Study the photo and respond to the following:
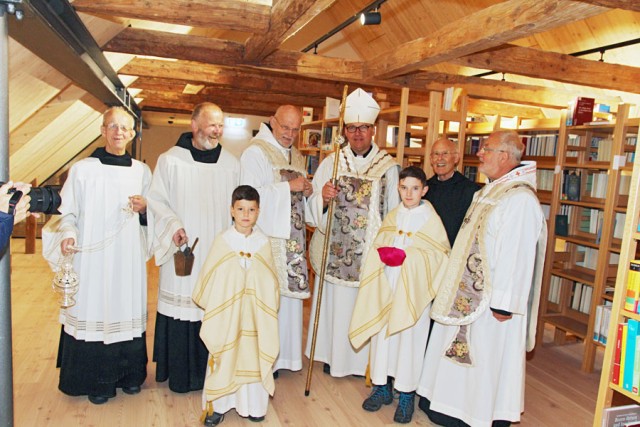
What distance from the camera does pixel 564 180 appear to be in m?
4.72

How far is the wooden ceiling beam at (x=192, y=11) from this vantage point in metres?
3.39

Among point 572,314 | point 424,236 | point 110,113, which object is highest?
point 110,113

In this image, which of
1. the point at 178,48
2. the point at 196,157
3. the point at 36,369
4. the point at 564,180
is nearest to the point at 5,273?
the point at 196,157

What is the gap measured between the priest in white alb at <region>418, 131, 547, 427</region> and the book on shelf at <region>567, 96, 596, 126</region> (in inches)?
76.8

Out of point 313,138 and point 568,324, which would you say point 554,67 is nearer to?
point 568,324

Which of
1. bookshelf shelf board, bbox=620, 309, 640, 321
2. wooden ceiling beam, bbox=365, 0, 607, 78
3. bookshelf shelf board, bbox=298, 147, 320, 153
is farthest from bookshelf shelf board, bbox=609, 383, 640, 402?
bookshelf shelf board, bbox=298, 147, 320, 153

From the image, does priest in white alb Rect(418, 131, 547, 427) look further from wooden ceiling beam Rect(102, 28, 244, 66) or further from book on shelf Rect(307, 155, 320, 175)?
book on shelf Rect(307, 155, 320, 175)

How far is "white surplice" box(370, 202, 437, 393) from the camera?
308cm

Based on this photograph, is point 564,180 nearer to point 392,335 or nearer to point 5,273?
point 392,335

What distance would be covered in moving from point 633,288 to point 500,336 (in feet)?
2.18

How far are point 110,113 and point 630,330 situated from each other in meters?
2.88

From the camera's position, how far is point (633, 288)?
2.57 meters

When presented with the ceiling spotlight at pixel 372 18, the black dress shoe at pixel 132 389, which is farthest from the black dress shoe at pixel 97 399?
the ceiling spotlight at pixel 372 18

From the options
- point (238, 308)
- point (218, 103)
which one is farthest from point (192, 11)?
point (218, 103)
